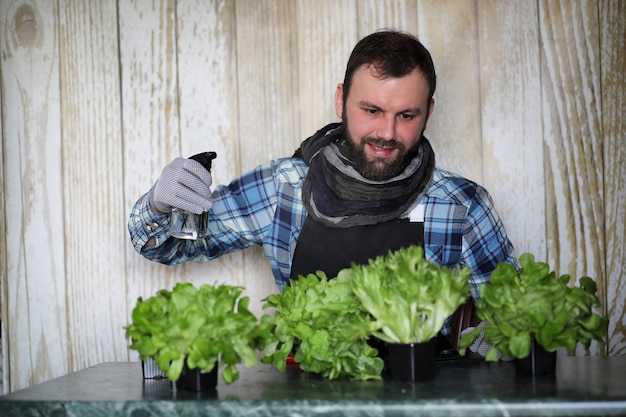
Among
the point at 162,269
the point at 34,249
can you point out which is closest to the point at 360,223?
the point at 162,269

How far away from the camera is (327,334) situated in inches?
61.3

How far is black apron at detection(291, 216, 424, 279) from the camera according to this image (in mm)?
2424

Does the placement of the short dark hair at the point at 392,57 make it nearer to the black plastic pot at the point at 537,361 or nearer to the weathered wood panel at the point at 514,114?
the weathered wood panel at the point at 514,114

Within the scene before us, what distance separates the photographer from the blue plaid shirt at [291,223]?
2.48m

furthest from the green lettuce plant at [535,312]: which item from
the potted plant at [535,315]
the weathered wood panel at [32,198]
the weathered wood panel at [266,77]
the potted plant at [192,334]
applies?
the weathered wood panel at [32,198]

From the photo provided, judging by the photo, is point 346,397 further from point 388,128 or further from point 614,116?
point 614,116

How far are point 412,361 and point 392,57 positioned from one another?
3.69ft

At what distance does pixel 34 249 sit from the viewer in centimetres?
275

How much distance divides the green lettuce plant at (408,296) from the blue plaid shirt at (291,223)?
949mm

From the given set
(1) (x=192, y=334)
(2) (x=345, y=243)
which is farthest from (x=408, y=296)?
(2) (x=345, y=243)

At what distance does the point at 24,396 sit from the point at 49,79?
1586mm

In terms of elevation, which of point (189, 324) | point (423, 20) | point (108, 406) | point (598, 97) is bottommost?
point (108, 406)

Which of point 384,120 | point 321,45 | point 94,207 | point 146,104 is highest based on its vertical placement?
point 321,45

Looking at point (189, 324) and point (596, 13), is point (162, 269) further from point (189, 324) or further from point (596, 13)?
point (596, 13)
